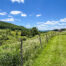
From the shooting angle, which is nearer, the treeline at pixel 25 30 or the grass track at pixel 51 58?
the grass track at pixel 51 58

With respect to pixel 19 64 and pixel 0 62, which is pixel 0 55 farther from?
pixel 19 64

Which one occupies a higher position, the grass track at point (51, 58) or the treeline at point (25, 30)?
the treeline at point (25, 30)

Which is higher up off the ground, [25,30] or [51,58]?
[25,30]

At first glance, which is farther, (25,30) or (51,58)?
(25,30)

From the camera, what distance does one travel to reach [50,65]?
5.64m

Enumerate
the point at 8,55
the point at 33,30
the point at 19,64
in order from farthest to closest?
the point at 33,30 < the point at 19,64 < the point at 8,55

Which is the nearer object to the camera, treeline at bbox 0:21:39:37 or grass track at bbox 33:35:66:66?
grass track at bbox 33:35:66:66

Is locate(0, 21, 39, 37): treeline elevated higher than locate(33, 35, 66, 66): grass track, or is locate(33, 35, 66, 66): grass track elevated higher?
locate(0, 21, 39, 37): treeline

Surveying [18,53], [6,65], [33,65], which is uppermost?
[18,53]

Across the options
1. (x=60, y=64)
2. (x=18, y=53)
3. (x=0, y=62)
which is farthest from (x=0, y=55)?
(x=60, y=64)

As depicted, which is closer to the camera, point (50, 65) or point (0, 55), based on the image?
point (0, 55)

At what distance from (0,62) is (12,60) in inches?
30.0

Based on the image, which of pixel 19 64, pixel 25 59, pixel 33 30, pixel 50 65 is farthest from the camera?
pixel 33 30

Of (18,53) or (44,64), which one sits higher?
(18,53)
